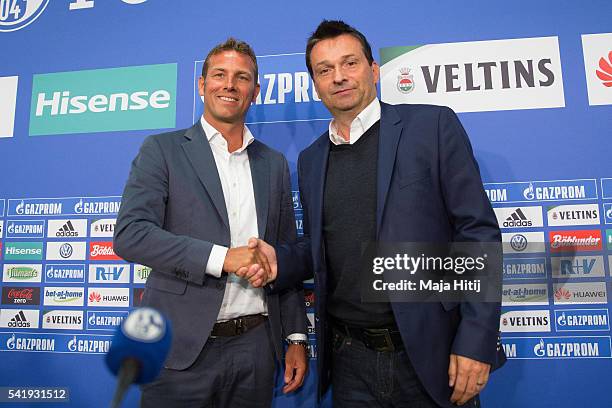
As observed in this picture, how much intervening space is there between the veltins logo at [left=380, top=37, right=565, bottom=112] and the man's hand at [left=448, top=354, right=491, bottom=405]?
3.95 ft

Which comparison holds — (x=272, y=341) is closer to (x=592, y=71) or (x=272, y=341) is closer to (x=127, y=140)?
(x=127, y=140)

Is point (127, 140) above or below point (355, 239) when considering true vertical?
above

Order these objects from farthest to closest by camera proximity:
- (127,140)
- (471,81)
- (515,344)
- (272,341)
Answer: (127,140) < (471,81) < (515,344) < (272,341)

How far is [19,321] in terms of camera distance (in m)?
2.14

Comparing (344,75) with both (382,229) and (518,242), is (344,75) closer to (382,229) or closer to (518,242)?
(382,229)

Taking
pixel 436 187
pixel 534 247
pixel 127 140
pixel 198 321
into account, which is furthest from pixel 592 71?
pixel 127 140

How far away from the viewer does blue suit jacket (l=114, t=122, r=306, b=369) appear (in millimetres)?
1319

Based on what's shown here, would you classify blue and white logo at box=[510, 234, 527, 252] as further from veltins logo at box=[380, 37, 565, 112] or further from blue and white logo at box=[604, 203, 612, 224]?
veltins logo at box=[380, 37, 565, 112]

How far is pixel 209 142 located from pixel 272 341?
773 mm

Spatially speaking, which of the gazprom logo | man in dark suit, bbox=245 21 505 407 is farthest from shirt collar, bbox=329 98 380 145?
the gazprom logo

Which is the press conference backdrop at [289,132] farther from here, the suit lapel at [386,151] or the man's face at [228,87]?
the suit lapel at [386,151]

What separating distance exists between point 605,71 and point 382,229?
1470 mm

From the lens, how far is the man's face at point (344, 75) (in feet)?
4.79

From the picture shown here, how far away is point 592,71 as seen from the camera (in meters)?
1.92
